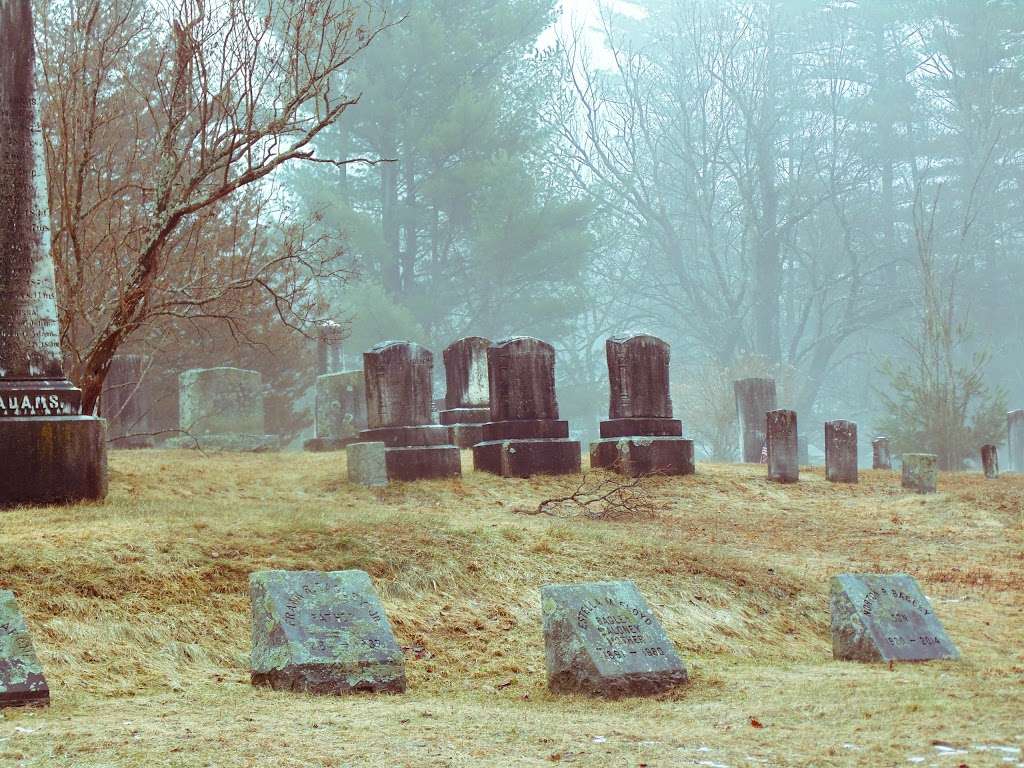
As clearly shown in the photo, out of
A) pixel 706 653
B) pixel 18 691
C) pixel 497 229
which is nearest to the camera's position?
pixel 18 691

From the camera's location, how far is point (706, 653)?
741 centimetres

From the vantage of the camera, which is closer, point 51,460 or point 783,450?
point 51,460

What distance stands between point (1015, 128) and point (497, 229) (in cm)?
1817

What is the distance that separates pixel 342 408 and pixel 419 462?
5568 millimetres

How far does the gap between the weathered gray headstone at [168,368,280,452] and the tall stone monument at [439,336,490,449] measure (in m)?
3.01

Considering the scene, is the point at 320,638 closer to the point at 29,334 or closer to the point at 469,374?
the point at 29,334

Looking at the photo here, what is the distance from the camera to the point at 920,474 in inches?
614

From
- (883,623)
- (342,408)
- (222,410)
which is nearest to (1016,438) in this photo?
(342,408)

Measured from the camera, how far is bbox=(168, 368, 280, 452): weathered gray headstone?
18516 mm

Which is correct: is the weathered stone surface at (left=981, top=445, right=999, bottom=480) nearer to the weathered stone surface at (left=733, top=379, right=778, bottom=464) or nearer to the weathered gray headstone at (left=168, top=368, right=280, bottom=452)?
the weathered stone surface at (left=733, top=379, right=778, bottom=464)

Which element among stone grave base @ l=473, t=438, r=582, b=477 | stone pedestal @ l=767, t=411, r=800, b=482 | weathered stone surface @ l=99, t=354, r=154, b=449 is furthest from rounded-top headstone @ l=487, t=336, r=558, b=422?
weathered stone surface @ l=99, t=354, r=154, b=449

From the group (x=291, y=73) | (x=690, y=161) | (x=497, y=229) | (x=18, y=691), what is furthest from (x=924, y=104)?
(x=18, y=691)

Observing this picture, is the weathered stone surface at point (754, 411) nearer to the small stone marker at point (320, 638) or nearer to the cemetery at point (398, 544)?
the cemetery at point (398, 544)

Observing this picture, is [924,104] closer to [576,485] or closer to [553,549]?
[576,485]
